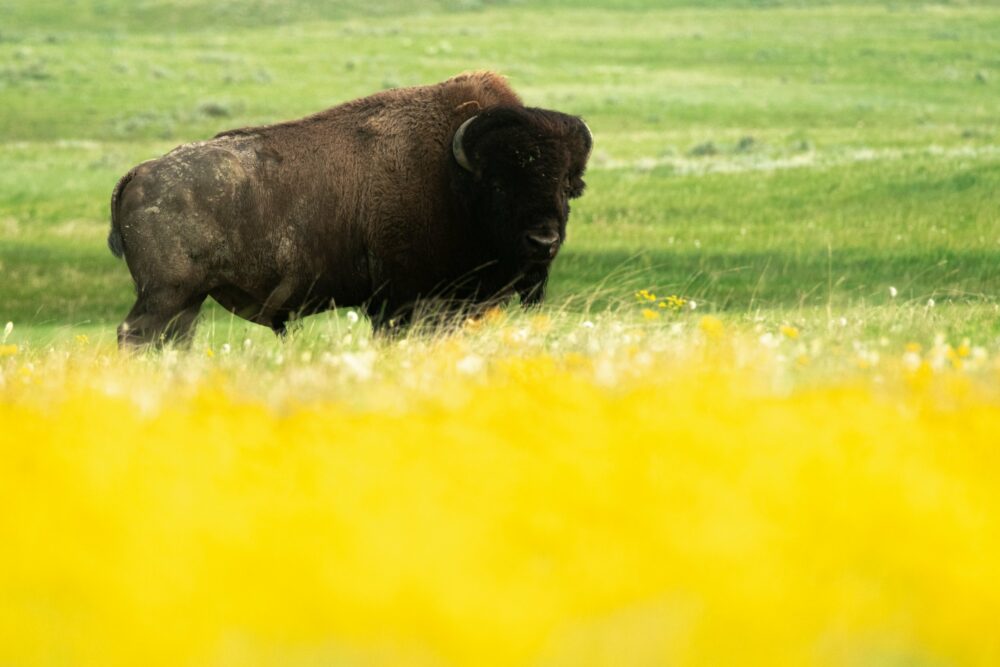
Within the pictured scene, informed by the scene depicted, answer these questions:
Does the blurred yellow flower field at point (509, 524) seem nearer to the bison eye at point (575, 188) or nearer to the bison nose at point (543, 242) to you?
the bison nose at point (543, 242)

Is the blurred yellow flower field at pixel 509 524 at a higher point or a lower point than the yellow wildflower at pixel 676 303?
higher

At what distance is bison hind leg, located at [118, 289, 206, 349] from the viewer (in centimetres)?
1005

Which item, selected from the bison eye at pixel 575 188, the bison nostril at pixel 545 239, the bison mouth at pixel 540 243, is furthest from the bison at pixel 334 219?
the bison nostril at pixel 545 239

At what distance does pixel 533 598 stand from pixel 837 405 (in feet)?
6.29

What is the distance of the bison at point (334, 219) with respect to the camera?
32.8 feet

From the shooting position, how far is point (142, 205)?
9.99 meters

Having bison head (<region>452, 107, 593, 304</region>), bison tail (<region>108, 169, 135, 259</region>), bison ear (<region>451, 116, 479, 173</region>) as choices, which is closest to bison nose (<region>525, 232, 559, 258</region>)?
bison head (<region>452, 107, 593, 304</region>)

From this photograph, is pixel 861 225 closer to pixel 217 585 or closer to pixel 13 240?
pixel 13 240

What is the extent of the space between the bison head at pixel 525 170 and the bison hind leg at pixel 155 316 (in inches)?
81.2

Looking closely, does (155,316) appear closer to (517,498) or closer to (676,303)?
(676,303)

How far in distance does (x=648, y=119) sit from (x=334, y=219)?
3877 centimetres

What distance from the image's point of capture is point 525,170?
31.0ft

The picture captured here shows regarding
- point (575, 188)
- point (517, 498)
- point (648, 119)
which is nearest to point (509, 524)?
point (517, 498)

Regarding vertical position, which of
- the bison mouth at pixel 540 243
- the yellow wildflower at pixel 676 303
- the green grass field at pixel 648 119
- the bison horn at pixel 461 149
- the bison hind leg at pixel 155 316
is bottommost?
the green grass field at pixel 648 119
